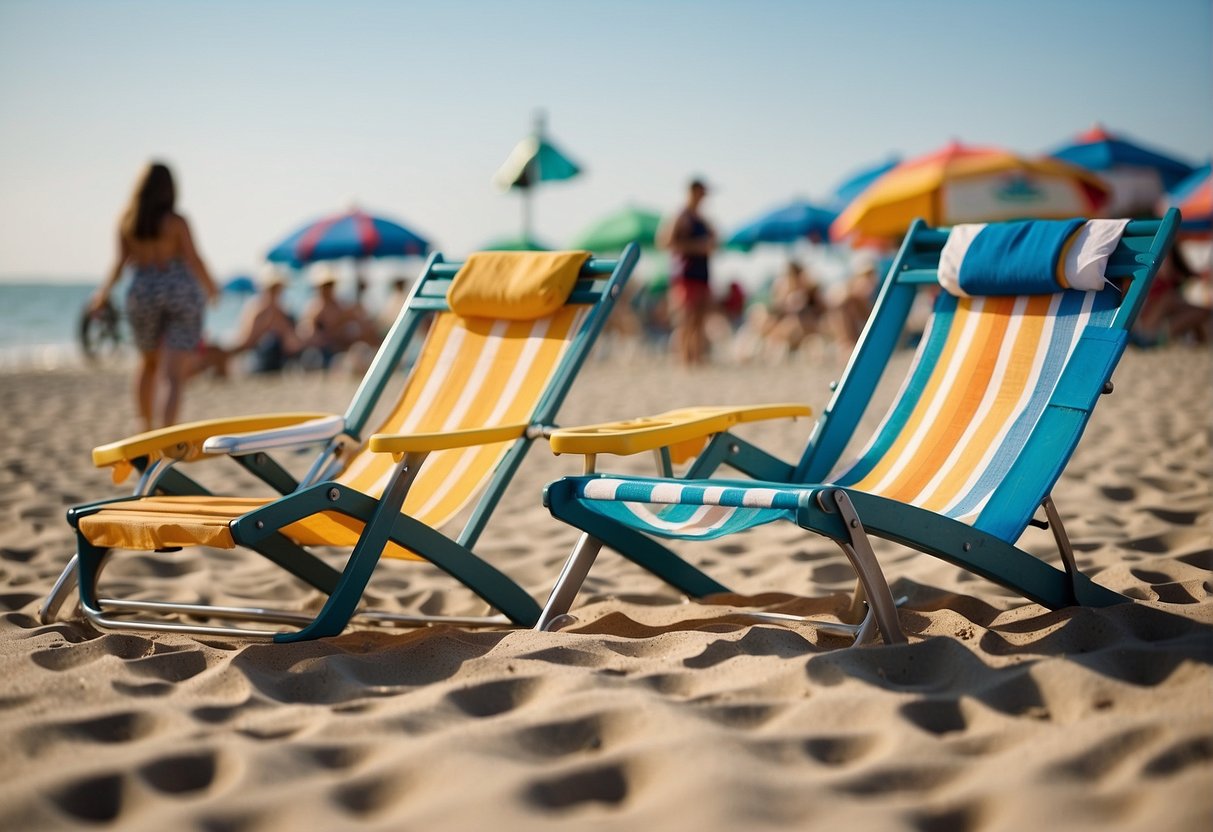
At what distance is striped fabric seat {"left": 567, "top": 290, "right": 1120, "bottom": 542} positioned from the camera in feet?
7.66

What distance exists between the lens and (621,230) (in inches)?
594

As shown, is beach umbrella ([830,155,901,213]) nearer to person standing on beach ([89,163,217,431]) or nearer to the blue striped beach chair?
person standing on beach ([89,163,217,431])

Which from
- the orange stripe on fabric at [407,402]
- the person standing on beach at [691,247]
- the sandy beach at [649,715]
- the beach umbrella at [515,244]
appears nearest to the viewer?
the sandy beach at [649,715]

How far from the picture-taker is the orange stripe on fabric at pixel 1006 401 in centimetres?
254

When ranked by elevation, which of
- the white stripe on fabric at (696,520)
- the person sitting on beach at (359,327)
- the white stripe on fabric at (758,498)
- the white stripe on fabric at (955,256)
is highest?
the white stripe on fabric at (955,256)

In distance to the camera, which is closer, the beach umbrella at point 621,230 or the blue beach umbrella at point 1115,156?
the blue beach umbrella at point 1115,156

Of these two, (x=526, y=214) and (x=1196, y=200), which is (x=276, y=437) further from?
(x=526, y=214)

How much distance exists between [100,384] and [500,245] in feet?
17.3

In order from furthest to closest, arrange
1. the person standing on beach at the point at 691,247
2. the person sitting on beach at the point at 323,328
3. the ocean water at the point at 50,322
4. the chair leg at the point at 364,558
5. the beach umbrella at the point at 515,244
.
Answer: the ocean water at the point at 50,322 < the beach umbrella at the point at 515,244 < the person sitting on beach at the point at 323,328 < the person standing on beach at the point at 691,247 < the chair leg at the point at 364,558

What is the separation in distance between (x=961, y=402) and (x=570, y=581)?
1.01 metres

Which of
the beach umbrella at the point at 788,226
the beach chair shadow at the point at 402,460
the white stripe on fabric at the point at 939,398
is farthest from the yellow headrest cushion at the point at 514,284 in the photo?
the beach umbrella at the point at 788,226

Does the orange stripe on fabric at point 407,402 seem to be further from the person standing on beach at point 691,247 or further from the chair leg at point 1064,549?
the person standing on beach at point 691,247

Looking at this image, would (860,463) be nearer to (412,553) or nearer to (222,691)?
(412,553)

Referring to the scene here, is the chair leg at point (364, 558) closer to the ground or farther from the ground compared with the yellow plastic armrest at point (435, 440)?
closer to the ground
